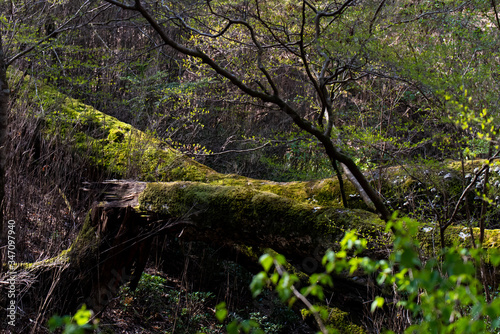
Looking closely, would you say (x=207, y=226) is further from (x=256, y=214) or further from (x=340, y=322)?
(x=340, y=322)

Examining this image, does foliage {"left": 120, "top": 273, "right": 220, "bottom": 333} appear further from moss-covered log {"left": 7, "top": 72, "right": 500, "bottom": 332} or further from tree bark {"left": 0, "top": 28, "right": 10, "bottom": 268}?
tree bark {"left": 0, "top": 28, "right": 10, "bottom": 268}

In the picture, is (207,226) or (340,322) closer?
(340,322)

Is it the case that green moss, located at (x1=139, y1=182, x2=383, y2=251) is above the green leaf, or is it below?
below

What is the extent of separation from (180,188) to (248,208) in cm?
76

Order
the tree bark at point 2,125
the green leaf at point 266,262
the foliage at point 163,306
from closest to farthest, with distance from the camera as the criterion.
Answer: the green leaf at point 266,262, the tree bark at point 2,125, the foliage at point 163,306

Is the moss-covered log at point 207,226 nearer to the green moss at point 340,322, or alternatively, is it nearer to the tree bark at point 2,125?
the green moss at point 340,322

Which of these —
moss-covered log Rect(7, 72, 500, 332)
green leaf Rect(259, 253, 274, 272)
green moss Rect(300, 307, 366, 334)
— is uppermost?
green leaf Rect(259, 253, 274, 272)

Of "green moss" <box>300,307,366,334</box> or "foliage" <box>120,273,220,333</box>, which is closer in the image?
"green moss" <box>300,307,366,334</box>

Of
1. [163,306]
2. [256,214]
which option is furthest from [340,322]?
[163,306]

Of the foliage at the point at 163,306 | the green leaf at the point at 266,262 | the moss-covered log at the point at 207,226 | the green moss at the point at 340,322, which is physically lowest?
the foliage at the point at 163,306

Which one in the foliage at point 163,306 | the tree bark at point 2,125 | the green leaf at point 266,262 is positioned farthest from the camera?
the foliage at point 163,306

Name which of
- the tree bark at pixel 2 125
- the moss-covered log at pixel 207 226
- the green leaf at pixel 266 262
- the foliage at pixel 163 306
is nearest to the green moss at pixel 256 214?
the moss-covered log at pixel 207 226

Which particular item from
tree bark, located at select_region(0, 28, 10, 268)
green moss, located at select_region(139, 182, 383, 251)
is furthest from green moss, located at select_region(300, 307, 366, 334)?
tree bark, located at select_region(0, 28, 10, 268)

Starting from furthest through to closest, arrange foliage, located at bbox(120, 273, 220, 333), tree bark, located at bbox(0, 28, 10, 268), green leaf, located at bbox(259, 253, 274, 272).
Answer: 1. foliage, located at bbox(120, 273, 220, 333)
2. tree bark, located at bbox(0, 28, 10, 268)
3. green leaf, located at bbox(259, 253, 274, 272)
